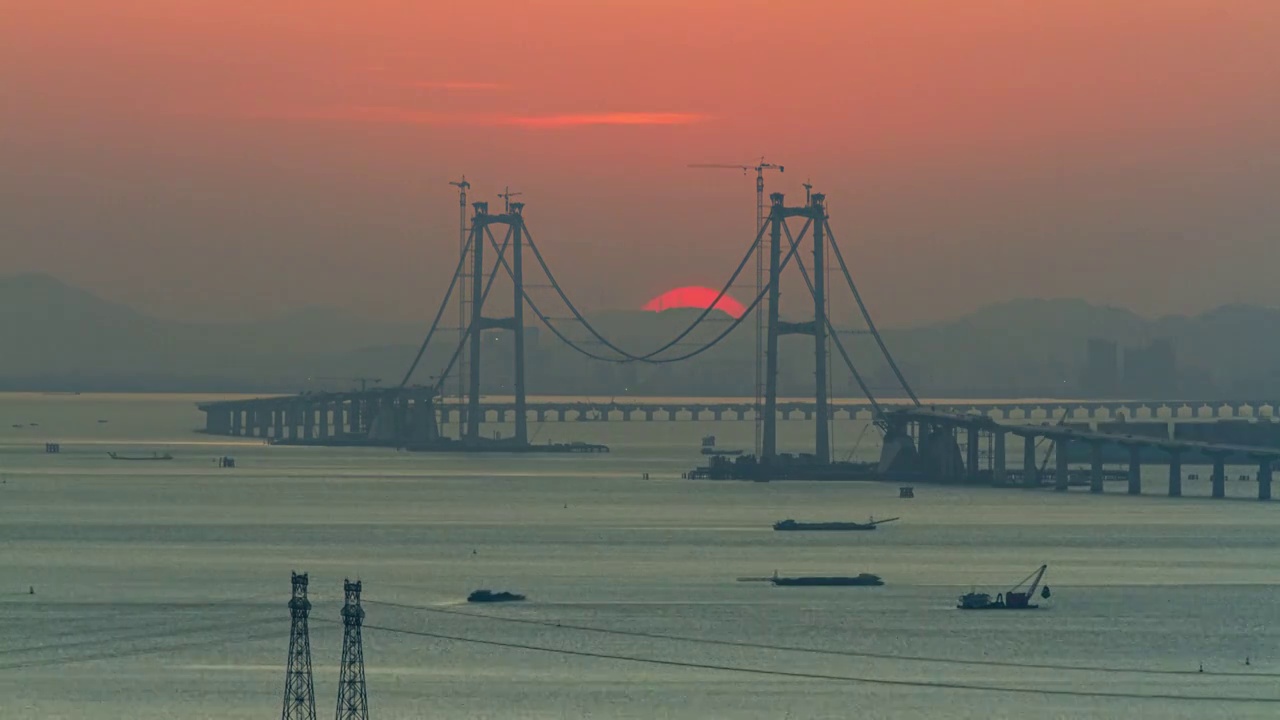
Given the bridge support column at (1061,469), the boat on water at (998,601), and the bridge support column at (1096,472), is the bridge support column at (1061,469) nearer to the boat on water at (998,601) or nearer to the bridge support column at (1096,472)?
the bridge support column at (1096,472)

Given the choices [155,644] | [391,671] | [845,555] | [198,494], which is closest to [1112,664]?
[391,671]

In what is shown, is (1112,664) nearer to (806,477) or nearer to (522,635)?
(522,635)

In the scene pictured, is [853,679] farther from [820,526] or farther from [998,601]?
[820,526]

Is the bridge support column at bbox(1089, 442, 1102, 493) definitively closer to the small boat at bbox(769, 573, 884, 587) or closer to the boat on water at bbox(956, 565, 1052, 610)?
the small boat at bbox(769, 573, 884, 587)

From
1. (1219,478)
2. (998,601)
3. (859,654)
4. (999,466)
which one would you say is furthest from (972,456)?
(859,654)

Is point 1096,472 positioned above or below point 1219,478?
above

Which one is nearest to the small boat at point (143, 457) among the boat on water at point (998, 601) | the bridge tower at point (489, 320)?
the bridge tower at point (489, 320)

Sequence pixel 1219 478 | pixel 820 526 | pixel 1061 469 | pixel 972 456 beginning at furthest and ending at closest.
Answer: pixel 972 456 < pixel 1061 469 < pixel 1219 478 < pixel 820 526

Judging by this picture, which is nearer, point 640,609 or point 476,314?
point 640,609
